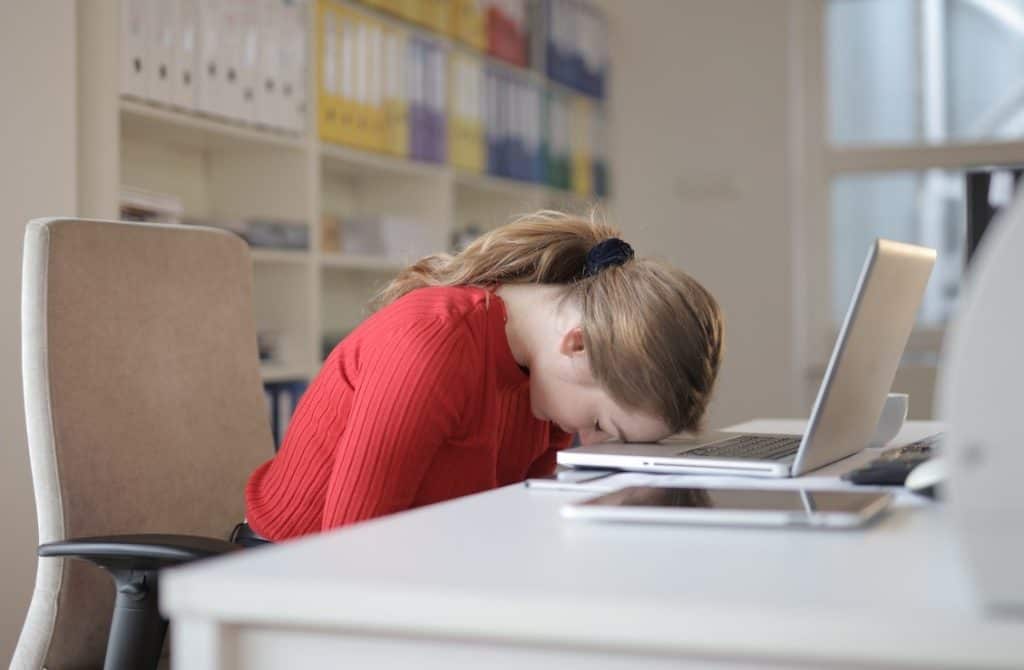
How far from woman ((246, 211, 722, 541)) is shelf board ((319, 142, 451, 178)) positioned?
1924 mm

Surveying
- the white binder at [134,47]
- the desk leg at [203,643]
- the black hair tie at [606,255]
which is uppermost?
the white binder at [134,47]

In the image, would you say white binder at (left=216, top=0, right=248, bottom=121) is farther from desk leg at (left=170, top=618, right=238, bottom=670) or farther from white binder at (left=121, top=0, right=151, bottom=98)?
desk leg at (left=170, top=618, right=238, bottom=670)

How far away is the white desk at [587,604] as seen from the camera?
55 cm

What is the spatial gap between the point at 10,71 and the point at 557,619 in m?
2.07

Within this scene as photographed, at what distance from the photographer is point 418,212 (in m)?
3.95

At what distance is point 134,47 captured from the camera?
2.62m

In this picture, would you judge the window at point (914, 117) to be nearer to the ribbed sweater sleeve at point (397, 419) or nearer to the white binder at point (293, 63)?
the white binder at point (293, 63)

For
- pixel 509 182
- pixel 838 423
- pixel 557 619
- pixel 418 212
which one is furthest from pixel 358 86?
pixel 557 619

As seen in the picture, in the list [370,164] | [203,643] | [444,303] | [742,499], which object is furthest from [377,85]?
[203,643]

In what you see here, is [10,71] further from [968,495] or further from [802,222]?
[802,222]

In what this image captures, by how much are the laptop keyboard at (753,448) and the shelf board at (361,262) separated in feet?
6.24

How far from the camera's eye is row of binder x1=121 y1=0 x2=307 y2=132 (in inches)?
104

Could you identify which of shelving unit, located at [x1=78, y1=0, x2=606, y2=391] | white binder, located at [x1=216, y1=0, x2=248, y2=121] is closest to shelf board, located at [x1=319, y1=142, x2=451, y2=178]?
shelving unit, located at [x1=78, y1=0, x2=606, y2=391]

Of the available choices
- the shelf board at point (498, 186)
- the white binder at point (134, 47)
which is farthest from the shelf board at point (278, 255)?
the shelf board at point (498, 186)
